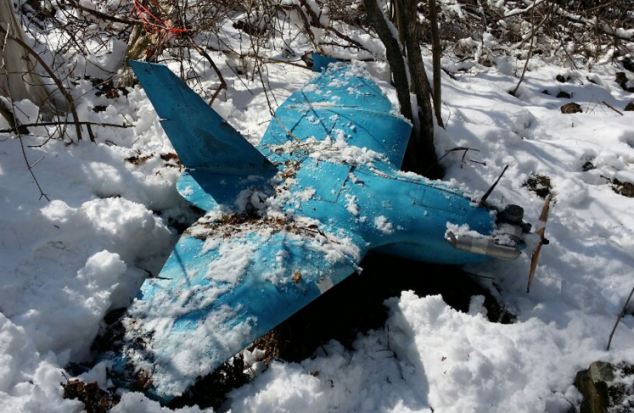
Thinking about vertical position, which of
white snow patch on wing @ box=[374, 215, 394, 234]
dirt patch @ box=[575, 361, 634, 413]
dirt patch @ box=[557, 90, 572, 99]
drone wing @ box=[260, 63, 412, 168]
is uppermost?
drone wing @ box=[260, 63, 412, 168]

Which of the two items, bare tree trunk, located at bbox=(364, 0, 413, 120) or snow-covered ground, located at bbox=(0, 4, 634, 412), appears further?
bare tree trunk, located at bbox=(364, 0, 413, 120)

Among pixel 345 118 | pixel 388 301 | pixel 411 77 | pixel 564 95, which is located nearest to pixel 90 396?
pixel 388 301

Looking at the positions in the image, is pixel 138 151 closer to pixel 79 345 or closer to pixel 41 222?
pixel 41 222

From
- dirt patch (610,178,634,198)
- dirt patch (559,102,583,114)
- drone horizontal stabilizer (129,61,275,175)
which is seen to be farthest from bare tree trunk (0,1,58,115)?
dirt patch (559,102,583,114)

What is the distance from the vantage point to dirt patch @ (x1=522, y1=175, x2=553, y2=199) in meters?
3.73

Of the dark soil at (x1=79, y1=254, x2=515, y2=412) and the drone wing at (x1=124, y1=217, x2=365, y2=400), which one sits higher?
the drone wing at (x1=124, y1=217, x2=365, y2=400)

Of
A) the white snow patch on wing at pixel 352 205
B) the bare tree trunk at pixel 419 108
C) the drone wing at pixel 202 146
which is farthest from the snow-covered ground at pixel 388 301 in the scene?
the white snow patch on wing at pixel 352 205

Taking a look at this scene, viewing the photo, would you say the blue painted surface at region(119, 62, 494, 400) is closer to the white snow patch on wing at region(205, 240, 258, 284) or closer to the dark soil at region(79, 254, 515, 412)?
the white snow patch on wing at region(205, 240, 258, 284)

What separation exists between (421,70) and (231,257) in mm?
2181

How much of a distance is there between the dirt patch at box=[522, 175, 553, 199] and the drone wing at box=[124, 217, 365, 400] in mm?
1723

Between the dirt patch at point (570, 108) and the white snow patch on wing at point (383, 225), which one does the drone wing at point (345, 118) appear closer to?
the white snow patch on wing at point (383, 225)

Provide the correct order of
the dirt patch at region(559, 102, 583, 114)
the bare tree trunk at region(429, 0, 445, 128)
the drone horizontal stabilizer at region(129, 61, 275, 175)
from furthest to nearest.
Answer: the dirt patch at region(559, 102, 583, 114) → the bare tree trunk at region(429, 0, 445, 128) → the drone horizontal stabilizer at region(129, 61, 275, 175)

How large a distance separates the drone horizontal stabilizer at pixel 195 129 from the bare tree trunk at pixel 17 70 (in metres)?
1.24

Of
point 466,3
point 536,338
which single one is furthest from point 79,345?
point 466,3
